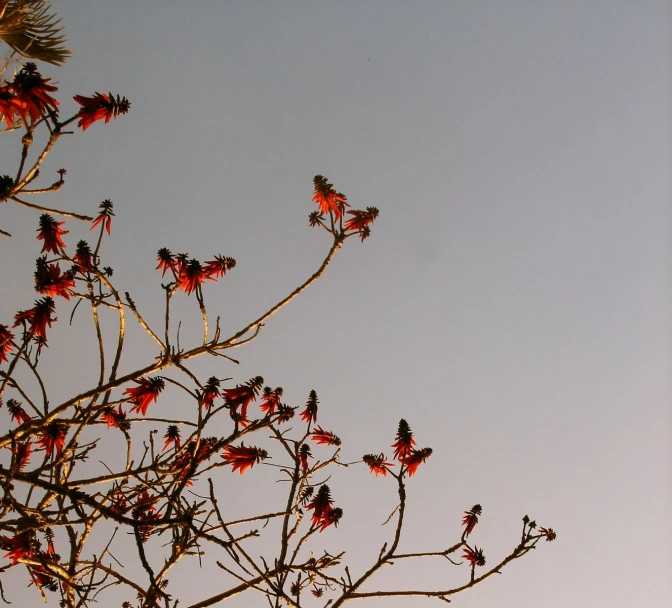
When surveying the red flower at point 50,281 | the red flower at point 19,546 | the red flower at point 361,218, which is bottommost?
the red flower at point 19,546

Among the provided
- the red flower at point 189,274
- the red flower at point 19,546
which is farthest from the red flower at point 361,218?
the red flower at point 19,546

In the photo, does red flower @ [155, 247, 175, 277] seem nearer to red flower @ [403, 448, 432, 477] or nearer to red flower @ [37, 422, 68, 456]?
red flower @ [37, 422, 68, 456]

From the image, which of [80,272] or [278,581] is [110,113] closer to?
[80,272]

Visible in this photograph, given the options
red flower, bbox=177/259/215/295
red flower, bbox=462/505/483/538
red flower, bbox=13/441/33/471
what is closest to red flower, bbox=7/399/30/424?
red flower, bbox=13/441/33/471

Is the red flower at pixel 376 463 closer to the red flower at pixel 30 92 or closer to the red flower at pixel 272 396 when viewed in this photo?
the red flower at pixel 272 396

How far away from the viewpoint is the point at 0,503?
7.84ft

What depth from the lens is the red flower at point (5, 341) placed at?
2.81 m

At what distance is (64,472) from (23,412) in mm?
874

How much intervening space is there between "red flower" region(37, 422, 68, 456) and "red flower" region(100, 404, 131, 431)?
0.22 meters

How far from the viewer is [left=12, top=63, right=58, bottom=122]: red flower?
2.04 m

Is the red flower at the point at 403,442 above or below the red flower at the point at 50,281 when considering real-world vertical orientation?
below

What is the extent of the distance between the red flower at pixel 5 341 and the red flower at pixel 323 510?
6.55 ft

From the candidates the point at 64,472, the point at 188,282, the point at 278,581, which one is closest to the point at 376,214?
the point at 188,282

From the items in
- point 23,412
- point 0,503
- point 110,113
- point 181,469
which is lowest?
point 0,503
